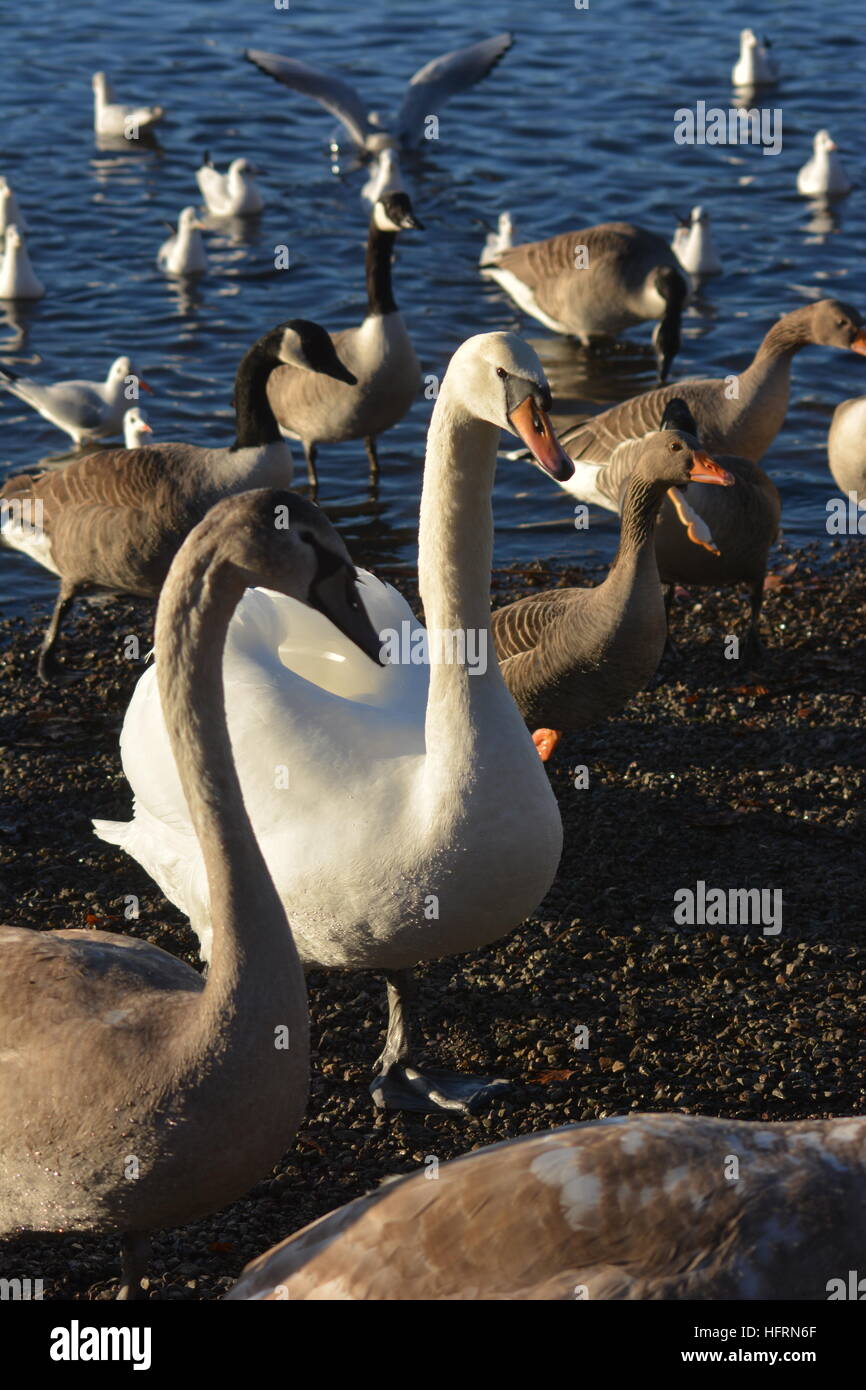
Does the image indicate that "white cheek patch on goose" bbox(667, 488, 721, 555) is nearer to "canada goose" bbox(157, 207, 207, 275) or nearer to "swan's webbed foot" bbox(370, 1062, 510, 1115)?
"swan's webbed foot" bbox(370, 1062, 510, 1115)

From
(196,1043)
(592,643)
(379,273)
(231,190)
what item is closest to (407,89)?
(231,190)

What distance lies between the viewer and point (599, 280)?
48.3 ft

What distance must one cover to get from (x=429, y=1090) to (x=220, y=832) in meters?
2.03

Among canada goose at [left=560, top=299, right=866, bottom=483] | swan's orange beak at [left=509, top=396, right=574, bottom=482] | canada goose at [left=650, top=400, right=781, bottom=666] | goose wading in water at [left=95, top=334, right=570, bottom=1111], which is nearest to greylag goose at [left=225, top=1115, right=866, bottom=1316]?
goose wading in water at [left=95, top=334, right=570, bottom=1111]

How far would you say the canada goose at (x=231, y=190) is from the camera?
17438 millimetres

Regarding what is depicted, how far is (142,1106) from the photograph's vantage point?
13.6 feet

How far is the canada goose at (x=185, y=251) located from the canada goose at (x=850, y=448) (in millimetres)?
7631

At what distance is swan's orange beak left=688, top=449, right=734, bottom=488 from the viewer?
7.92 metres

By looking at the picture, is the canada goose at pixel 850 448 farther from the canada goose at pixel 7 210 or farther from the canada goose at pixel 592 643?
the canada goose at pixel 7 210

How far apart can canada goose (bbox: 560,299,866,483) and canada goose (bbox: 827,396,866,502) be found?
48cm

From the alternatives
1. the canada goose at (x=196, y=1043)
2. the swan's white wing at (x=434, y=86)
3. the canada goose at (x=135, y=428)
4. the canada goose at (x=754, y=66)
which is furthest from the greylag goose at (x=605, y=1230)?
the canada goose at (x=754, y=66)

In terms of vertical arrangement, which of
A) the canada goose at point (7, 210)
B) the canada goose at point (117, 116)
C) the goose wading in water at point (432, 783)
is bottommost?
the goose wading in water at point (432, 783)

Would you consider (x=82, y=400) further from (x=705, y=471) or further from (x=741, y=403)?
(x=705, y=471)
